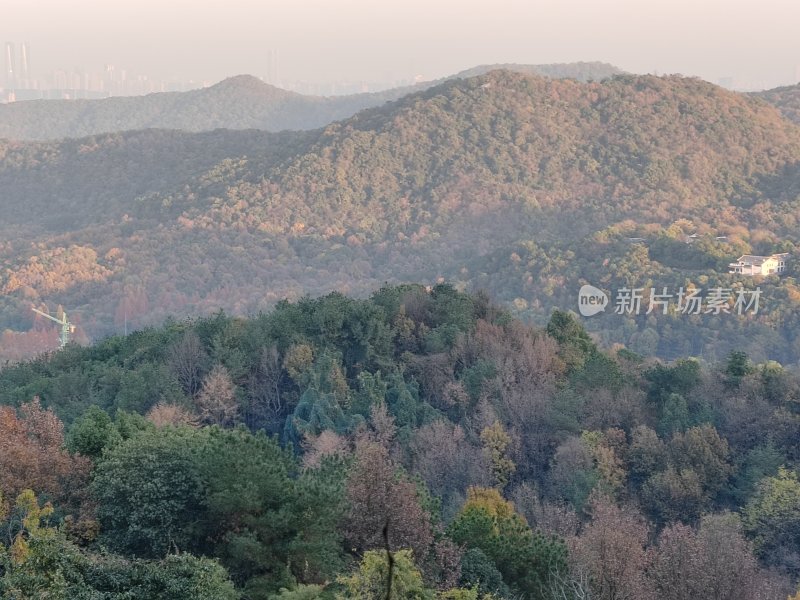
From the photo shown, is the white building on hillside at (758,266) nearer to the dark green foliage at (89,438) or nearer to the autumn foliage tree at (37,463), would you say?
the dark green foliage at (89,438)

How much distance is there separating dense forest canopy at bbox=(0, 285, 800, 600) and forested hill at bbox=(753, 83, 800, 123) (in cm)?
6152

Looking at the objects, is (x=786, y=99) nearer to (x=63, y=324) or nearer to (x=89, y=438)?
(x=63, y=324)

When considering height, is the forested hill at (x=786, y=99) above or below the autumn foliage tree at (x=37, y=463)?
above

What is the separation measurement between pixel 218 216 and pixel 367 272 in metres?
11.3

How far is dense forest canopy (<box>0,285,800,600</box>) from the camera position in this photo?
14469mm

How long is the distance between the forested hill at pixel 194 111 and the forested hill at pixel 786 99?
51.0 m

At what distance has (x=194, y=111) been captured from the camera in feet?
486

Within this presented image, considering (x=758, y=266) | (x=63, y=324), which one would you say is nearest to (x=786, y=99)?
(x=758, y=266)

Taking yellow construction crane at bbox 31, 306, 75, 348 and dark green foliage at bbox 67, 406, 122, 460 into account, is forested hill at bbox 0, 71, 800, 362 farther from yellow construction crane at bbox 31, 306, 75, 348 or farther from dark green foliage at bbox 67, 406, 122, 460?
dark green foliage at bbox 67, 406, 122, 460

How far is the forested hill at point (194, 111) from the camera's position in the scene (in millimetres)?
144500

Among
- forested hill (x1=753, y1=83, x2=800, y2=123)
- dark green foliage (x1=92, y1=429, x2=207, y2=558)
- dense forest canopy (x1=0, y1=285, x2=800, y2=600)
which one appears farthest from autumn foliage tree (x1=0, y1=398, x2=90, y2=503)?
forested hill (x1=753, y1=83, x2=800, y2=123)

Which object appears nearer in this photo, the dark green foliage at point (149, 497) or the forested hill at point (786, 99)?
the dark green foliage at point (149, 497)

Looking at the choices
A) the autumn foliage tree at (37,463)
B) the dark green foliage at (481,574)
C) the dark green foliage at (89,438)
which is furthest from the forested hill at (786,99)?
the autumn foliage tree at (37,463)

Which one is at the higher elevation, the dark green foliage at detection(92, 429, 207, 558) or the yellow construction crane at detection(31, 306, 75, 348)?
the dark green foliage at detection(92, 429, 207, 558)
